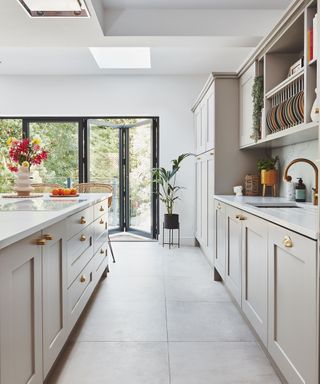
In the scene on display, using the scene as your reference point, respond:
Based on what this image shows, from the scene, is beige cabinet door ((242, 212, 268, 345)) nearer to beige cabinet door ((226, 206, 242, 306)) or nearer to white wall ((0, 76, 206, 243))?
beige cabinet door ((226, 206, 242, 306))

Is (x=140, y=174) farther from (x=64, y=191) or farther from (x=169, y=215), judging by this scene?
(x=64, y=191)

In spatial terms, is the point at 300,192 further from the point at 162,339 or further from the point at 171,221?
the point at 171,221

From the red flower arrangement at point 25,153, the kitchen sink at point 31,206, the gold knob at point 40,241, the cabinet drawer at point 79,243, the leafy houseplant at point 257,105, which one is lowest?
the cabinet drawer at point 79,243

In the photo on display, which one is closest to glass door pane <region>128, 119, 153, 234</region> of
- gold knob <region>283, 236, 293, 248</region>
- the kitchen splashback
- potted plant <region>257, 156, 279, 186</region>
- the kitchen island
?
potted plant <region>257, 156, 279, 186</region>

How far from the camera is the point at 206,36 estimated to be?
3561mm

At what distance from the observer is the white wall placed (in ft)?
18.0

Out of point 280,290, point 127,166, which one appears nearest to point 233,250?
point 280,290

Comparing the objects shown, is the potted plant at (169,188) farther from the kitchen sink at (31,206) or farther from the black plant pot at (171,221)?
the kitchen sink at (31,206)

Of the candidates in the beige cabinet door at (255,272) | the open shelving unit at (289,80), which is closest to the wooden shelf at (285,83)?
the open shelving unit at (289,80)

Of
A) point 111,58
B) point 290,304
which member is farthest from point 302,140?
point 111,58

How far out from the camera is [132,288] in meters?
3.37

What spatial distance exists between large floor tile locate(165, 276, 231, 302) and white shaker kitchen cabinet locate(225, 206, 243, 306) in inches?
8.5

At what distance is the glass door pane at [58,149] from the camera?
5.69 meters

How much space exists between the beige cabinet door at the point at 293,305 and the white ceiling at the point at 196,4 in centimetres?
244
